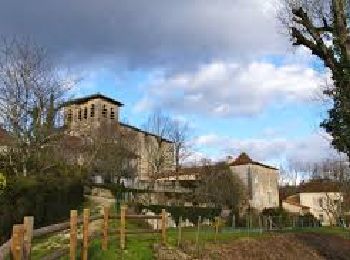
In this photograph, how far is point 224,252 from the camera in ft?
78.6

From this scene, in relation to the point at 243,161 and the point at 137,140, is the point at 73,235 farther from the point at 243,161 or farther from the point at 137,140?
the point at 243,161

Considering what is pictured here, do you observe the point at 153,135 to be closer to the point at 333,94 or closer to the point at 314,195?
the point at 314,195

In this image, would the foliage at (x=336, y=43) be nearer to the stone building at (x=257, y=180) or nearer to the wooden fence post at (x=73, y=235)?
the wooden fence post at (x=73, y=235)

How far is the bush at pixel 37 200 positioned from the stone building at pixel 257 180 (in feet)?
159

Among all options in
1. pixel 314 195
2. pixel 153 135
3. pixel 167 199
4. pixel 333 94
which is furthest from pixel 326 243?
pixel 314 195

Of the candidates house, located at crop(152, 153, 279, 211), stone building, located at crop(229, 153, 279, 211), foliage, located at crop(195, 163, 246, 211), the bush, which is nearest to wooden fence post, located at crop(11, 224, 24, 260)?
the bush

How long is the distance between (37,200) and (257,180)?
5986 centimetres

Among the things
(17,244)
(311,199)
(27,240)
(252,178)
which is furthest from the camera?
(311,199)

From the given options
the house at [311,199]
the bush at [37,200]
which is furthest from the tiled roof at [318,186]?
the bush at [37,200]

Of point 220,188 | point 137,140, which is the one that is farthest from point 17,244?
point 137,140

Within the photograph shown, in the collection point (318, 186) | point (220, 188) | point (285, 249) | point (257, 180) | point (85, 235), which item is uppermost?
point (257, 180)

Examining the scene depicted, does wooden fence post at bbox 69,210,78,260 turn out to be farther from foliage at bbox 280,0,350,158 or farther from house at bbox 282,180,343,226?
house at bbox 282,180,343,226

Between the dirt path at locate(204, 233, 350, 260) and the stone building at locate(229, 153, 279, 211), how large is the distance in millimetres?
49578

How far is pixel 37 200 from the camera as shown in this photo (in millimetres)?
32531
